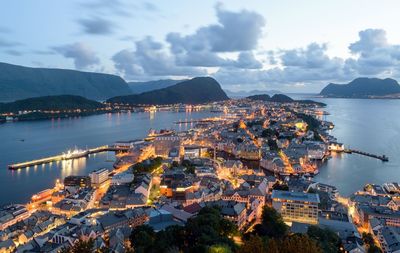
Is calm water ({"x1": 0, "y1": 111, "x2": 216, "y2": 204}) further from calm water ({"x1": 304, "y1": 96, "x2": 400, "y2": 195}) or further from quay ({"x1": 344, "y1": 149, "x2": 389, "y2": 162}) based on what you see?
quay ({"x1": 344, "y1": 149, "x2": 389, "y2": 162})

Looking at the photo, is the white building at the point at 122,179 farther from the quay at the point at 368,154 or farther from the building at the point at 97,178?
the quay at the point at 368,154

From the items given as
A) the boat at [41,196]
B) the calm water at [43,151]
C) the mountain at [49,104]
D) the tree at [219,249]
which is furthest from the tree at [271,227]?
the mountain at [49,104]

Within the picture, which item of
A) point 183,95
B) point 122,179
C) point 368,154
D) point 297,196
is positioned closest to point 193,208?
point 297,196

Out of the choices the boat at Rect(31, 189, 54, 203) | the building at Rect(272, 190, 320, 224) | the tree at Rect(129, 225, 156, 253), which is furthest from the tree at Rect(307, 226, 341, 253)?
the boat at Rect(31, 189, 54, 203)

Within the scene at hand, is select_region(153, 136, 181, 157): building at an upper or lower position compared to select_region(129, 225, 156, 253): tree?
lower

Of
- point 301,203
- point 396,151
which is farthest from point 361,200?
point 396,151

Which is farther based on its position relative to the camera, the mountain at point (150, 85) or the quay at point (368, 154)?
the mountain at point (150, 85)

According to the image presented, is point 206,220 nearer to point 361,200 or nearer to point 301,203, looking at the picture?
point 301,203
